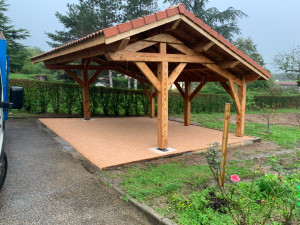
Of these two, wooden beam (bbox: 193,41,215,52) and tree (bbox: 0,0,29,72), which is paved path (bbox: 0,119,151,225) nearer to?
wooden beam (bbox: 193,41,215,52)

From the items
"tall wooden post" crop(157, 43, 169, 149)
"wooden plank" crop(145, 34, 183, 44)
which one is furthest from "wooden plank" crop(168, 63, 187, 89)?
"wooden plank" crop(145, 34, 183, 44)

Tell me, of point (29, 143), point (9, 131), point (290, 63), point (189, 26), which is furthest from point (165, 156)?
point (290, 63)

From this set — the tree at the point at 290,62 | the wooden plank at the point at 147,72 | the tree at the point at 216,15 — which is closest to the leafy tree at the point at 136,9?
the tree at the point at 216,15

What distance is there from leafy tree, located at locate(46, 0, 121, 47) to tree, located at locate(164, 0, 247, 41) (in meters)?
5.75

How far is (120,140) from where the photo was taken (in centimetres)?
681

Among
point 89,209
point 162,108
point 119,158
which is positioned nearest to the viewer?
point 89,209

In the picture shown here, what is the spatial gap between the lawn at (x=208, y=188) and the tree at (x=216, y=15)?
64.0 feet

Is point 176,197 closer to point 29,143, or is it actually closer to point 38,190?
point 38,190

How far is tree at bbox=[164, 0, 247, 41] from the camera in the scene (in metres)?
22.6

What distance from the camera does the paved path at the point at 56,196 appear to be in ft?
9.52

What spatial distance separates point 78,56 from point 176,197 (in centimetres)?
533

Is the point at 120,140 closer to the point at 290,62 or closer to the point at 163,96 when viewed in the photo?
the point at 163,96

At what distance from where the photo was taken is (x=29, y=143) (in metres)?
6.34

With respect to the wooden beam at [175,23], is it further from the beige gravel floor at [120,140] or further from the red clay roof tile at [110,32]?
the beige gravel floor at [120,140]
